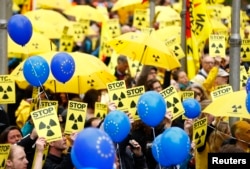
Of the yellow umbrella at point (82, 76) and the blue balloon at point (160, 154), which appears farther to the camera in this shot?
the yellow umbrella at point (82, 76)

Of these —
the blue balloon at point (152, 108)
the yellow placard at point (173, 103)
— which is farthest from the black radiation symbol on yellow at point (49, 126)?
the yellow placard at point (173, 103)

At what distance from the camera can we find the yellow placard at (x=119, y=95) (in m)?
11.5

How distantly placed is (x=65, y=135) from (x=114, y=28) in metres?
7.84

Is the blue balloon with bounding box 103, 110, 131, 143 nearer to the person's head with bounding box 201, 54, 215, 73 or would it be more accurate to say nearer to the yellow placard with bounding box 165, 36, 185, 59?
the yellow placard with bounding box 165, 36, 185, 59

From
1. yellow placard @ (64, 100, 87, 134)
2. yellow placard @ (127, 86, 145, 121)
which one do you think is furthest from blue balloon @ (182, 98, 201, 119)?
A: yellow placard @ (64, 100, 87, 134)

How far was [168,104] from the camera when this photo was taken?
11328mm

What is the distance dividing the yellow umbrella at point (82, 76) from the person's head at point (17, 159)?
303 centimetres

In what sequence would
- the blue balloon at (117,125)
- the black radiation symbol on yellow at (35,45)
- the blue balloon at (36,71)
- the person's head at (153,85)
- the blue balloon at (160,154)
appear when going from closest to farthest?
the blue balloon at (160,154) < the blue balloon at (117,125) < the blue balloon at (36,71) < the person's head at (153,85) < the black radiation symbol on yellow at (35,45)

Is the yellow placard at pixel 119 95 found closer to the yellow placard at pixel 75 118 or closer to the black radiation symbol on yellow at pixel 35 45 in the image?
the yellow placard at pixel 75 118

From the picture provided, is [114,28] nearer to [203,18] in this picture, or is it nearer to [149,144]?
[203,18]

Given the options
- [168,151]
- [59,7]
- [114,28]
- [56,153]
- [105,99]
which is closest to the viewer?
[168,151]

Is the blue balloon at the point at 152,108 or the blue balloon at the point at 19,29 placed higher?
the blue balloon at the point at 19,29

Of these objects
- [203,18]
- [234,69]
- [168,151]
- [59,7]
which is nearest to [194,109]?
[234,69]

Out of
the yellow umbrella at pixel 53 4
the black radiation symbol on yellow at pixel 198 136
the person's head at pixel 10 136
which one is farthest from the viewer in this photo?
the yellow umbrella at pixel 53 4
